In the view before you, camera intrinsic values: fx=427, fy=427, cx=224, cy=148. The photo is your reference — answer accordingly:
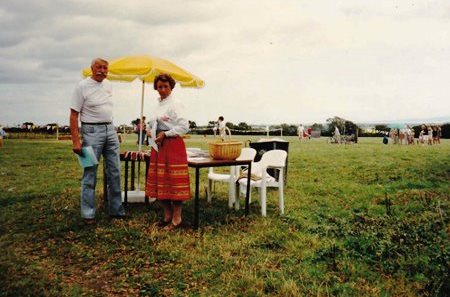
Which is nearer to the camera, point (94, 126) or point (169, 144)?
point (169, 144)

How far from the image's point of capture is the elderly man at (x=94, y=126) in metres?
5.69

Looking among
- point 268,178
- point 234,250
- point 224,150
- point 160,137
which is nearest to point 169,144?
point 160,137

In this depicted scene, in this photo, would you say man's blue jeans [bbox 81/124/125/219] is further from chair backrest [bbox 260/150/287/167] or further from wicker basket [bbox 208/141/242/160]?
chair backrest [bbox 260/150/287/167]

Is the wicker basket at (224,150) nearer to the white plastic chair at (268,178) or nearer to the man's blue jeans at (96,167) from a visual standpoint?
the white plastic chair at (268,178)

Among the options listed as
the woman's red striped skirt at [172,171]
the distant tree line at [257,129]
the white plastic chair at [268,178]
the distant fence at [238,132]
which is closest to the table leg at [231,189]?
the white plastic chair at [268,178]

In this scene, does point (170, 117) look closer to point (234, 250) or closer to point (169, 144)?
point (169, 144)

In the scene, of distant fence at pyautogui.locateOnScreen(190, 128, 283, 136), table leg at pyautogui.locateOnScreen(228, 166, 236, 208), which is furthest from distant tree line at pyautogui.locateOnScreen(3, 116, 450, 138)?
table leg at pyautogui.locateOnScreen(228, 166, 236, 208)

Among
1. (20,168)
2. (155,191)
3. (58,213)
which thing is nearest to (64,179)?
(20,168)

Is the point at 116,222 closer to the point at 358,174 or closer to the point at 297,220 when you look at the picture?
the point at 297,220

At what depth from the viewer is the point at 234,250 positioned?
4.80 m

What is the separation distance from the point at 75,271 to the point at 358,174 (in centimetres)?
879

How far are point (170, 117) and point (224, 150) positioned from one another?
3.06 feet

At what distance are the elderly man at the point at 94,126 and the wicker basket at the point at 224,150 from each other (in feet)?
4.56

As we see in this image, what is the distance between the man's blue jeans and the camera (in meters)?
5.79
